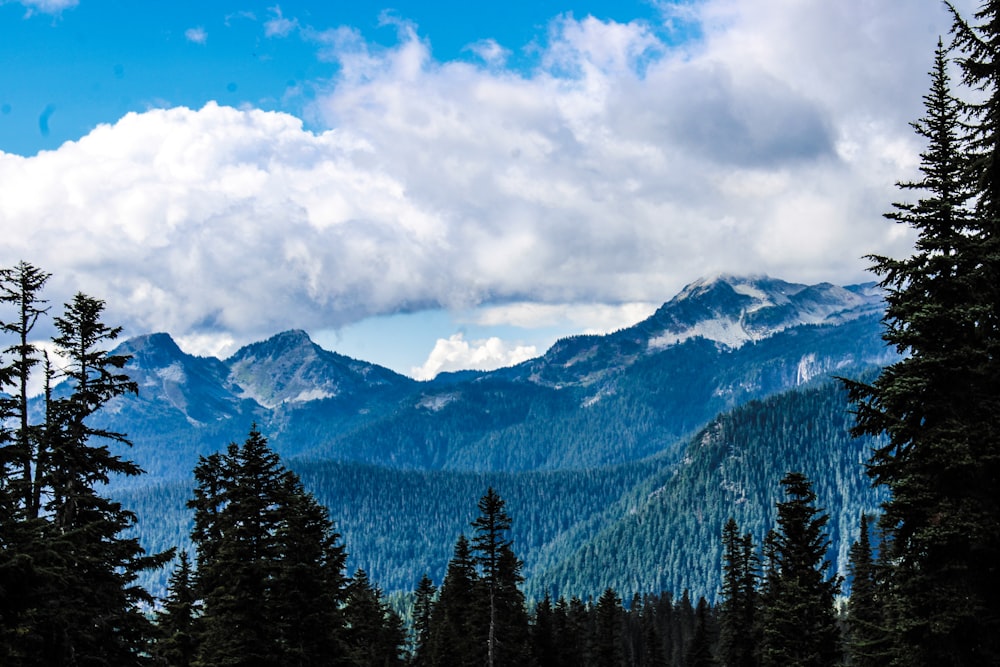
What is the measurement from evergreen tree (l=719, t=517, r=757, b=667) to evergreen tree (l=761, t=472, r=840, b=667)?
19837 millimetres

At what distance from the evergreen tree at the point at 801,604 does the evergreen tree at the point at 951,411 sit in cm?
2020

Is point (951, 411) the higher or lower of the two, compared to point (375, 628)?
higher

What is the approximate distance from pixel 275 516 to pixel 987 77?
1138 inches

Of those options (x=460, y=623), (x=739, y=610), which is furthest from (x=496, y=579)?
(x=739, y=610)

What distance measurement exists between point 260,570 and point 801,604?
74.1 feet

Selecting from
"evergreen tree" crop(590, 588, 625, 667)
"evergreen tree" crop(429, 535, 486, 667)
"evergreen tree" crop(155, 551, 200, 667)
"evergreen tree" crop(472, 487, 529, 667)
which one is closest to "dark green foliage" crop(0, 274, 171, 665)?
"evergreen tree" crop(155, 551, 200, 667)

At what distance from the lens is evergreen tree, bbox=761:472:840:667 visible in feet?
131

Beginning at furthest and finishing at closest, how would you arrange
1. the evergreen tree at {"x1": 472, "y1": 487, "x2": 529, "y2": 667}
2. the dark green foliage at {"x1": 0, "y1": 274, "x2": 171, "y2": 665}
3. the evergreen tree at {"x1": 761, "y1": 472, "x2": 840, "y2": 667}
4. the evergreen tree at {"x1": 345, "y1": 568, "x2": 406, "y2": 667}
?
the evergreen tree at {"x1": 345, "y1": 568, "x2": 406, "y2": 667} < the evergreen tree at {"x1": 472, "y1": 487, "x2": 529, "y2": 667} < the evergreen tree at {"x1": 761, "y1": 472, "x2": 840, "y2": 667} < the dark green foliage at {"x1": 0, "y1": 274, "x2": 171, "y2": 665}

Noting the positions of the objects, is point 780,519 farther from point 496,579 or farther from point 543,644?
point 543,644

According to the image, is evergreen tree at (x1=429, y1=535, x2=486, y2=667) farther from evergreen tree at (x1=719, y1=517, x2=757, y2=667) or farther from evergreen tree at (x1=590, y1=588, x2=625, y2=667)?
evergreen tree at (x1=590, y1=588, x2=625, y2=667)

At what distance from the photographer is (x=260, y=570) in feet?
115

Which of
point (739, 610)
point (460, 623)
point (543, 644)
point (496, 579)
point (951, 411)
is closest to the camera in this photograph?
point (951, 411)

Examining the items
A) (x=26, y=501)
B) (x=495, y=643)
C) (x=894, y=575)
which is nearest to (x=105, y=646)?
(x=26, y=501)

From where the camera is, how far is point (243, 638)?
3456cm
